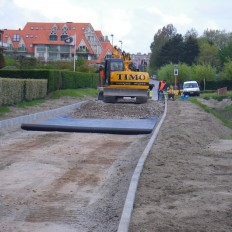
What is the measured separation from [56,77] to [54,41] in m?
64.7

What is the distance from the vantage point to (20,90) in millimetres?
31219

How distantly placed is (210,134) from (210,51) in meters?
103

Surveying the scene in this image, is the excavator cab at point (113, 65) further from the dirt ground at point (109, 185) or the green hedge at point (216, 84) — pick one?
the green hedge at point (216, 84)

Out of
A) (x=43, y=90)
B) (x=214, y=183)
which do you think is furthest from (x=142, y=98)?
(x=214, y=183)

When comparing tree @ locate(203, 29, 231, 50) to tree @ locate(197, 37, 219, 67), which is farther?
tree @ locate(203, 29, 231, 50)

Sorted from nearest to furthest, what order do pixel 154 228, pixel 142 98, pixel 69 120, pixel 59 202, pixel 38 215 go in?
pixel 154 228, pixel 38 215, pixel 59 202, pixel 69 120, pixel 142 98

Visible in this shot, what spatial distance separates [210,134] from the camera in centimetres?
1994

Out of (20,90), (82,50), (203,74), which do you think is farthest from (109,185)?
(82,50)

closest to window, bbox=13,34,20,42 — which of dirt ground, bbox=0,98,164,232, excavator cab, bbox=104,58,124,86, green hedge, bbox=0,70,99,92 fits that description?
green hedge, bbox=0,70,99,92

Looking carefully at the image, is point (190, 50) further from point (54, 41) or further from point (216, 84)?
point (216, 84)

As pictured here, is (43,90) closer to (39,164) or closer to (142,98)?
(142,98)

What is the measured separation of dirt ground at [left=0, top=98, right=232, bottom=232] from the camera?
294 inches

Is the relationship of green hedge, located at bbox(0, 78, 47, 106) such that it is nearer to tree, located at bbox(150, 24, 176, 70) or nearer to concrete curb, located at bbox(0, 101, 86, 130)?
concrete curb, located at bbox(0, 101, 86, 130)

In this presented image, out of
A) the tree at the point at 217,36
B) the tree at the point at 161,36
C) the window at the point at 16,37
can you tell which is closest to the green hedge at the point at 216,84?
the window at the point at 16,37
